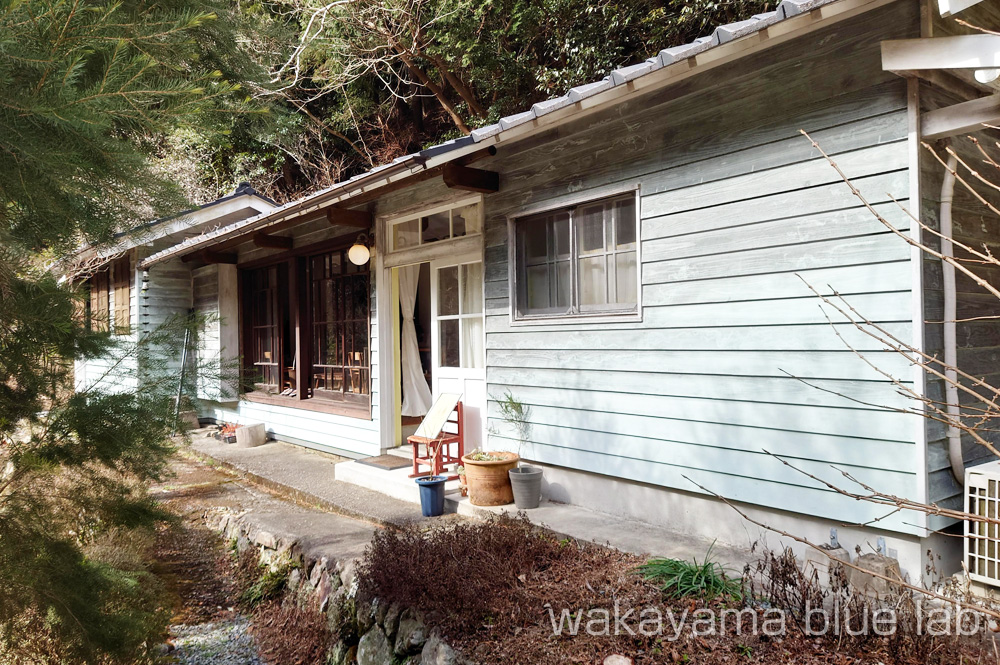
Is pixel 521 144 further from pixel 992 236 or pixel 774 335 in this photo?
pixel 992 236

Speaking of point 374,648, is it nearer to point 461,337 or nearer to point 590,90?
point 461,337

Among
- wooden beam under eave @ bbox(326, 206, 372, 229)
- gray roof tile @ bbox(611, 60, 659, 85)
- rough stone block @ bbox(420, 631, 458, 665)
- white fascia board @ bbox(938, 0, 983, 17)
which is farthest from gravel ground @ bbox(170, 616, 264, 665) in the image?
white fascia board @ bbox(938, 0, 983, 17)

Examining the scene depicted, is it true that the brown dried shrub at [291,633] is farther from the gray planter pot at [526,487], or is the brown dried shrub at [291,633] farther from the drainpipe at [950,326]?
the drainpipe at [950,326]

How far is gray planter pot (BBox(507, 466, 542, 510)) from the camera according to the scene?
4.75 metres

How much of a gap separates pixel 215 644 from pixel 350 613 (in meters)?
1.00

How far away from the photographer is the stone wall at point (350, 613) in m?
3.07

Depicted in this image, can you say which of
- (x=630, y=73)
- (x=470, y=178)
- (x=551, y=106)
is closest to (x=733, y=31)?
(x=630, y=73)

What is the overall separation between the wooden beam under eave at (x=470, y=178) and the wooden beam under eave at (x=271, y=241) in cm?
386

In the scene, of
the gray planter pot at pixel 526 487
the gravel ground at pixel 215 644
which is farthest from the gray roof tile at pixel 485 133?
the gravel ground at pixel 215 644

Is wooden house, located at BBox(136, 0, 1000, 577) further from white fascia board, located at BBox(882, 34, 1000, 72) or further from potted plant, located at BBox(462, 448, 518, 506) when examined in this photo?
potted plant, located at BBox(462, 448, 518, 506)

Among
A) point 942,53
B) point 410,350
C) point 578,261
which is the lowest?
point 410,350

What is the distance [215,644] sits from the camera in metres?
3.99

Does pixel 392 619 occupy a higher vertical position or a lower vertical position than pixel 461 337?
lower

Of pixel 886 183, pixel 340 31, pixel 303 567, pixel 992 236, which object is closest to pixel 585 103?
pixel 886 183
